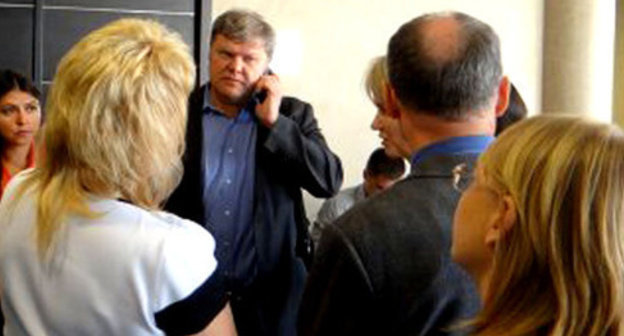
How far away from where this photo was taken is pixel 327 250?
1485 millimetres

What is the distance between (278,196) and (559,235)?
1788mm

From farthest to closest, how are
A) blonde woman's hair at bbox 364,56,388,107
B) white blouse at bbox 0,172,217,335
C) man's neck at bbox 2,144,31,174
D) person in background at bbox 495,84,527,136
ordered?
man's neck at bbox 2,144,31,174
person in background at bbox 495,84,527,136
blonde woman's hair at bbox 364,56,388,107
white blouse at bbox 0,172,217,335

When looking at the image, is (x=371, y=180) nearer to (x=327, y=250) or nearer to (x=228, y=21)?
(x=228, y=21)

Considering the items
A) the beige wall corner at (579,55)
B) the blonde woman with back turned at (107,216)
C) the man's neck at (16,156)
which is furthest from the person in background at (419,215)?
the beige wall corner at (579,55)

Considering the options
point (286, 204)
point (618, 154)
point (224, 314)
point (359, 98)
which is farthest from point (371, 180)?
point (618, 154)

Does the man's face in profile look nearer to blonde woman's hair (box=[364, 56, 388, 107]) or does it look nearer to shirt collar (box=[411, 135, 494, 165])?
blonde woman's hair (box=[364, 56, 388, 107])

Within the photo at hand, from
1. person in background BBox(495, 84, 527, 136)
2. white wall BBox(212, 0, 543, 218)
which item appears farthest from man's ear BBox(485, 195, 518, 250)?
white wall BBox(212, 0, 543, 218)

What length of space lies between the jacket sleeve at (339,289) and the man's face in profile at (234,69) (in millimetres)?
1396

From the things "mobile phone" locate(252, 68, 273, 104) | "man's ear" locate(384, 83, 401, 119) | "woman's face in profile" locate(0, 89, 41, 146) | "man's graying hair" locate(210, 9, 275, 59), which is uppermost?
"man's graying hair" locate(210, 9, 275, 59)

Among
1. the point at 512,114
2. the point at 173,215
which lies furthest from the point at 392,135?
the point at 512,114

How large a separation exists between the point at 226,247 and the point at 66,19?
2498 millimetres

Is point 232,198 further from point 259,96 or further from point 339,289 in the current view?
point 339,289

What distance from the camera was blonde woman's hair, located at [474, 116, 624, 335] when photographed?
1.00m

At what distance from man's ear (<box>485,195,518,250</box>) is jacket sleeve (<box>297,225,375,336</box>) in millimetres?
379
